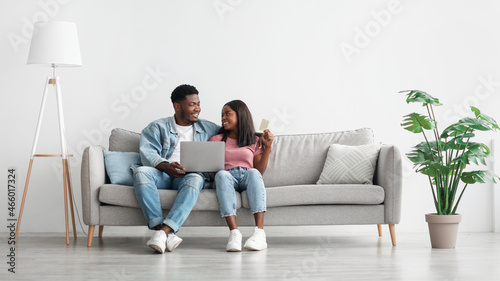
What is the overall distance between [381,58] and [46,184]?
2770mm

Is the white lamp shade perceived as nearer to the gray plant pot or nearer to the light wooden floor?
the light wooden floor

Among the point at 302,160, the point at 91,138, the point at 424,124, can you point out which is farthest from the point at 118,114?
the point at 424,124

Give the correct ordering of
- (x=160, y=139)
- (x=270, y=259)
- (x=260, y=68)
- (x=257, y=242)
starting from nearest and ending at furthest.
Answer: (x=270, y=259)
(x=257, y=242)
(x=160, y=139)
(x=260, y=68)

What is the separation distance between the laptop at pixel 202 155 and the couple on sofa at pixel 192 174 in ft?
0.17

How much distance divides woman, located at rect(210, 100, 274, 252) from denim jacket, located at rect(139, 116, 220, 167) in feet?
0.42

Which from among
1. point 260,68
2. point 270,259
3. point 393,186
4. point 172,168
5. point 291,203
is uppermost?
point 260,68

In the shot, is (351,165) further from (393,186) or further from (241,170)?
(241,170)

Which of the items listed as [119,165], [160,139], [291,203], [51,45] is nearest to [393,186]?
[291,203]

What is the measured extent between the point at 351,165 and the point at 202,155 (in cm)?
97

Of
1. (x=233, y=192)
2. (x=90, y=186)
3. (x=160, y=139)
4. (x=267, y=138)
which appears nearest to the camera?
(x=233, y=192)

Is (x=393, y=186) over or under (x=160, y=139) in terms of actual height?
under

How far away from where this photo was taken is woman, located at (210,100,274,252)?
10.6ft

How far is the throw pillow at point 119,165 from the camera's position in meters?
3.55

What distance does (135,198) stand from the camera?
3383 mm
